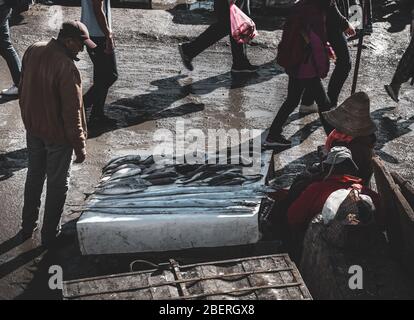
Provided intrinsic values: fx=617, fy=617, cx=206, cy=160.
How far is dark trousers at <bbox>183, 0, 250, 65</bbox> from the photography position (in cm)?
907

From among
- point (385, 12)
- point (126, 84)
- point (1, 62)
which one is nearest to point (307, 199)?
point (126, 84)

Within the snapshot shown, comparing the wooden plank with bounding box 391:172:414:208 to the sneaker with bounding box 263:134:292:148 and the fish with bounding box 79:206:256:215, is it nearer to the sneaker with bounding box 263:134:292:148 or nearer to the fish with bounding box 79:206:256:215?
the fish with bounding box 79:206:256:215

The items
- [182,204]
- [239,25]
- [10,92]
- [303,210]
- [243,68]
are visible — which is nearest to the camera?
[303,210]

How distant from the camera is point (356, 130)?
237 inches

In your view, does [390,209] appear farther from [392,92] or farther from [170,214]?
[392,92]

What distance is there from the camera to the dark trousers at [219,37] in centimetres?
907

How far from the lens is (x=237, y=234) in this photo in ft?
17.6

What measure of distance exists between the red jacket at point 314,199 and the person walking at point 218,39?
4.32m

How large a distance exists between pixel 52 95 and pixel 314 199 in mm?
2411

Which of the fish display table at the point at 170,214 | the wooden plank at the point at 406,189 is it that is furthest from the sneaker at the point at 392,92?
the fish display table at the point at 170,214

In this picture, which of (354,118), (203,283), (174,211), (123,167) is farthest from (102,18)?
(203,283)

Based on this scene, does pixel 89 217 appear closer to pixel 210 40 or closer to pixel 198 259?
pixel 198 259
